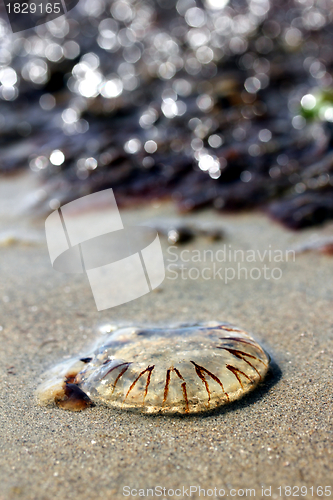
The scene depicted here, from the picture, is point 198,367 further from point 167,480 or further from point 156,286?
point 156,286

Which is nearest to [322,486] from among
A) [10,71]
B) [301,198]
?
[301,198]

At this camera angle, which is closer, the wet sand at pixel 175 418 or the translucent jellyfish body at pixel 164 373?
the wet sand at pixel 175 418

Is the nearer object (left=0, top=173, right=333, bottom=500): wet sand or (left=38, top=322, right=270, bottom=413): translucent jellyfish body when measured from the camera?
(left=0, top=173, right=333, bottom=500): wet sand
